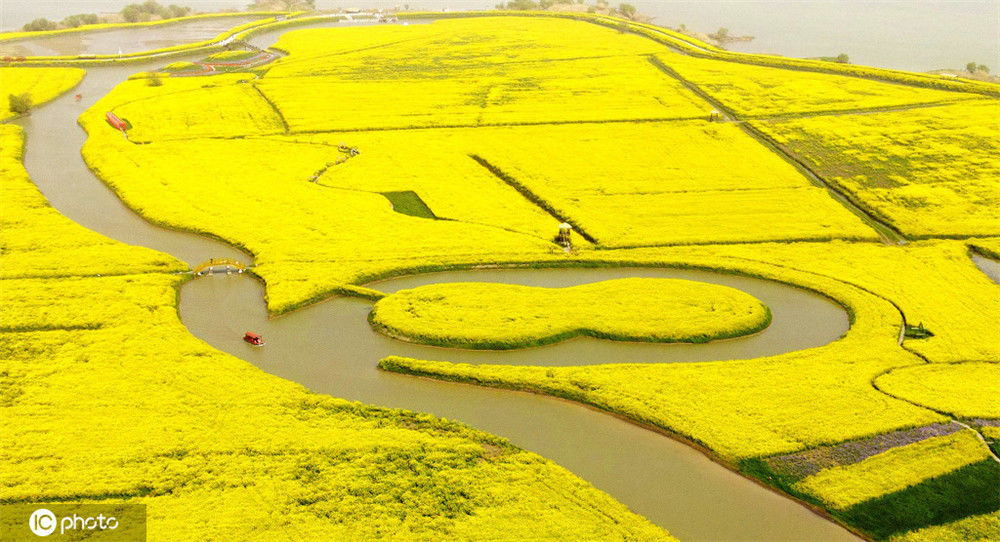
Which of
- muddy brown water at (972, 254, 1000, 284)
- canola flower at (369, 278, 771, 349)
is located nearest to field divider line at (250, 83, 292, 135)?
canola flower at (369, 278, 771, 349)

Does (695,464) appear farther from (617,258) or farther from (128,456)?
(128,456)

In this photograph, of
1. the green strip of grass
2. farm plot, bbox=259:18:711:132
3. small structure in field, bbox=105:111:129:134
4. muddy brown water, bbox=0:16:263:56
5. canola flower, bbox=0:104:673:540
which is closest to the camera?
canola flower, bbox=0:104:673:540

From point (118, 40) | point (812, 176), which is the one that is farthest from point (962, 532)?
point (118, 40)

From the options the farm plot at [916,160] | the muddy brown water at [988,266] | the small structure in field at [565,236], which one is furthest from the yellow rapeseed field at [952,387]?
the small structure in field at [565,236]

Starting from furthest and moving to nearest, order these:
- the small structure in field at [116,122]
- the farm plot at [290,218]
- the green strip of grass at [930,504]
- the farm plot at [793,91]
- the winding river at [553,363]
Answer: the farm plot at [793,91] < the small structure in field at [116,122] < the farm plot at [290,218] < the winding river at [553,363] < the green strip of grass at [930,504]

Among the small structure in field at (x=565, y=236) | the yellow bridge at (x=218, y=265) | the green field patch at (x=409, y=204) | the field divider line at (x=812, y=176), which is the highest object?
the field divider line at (x=812, y=176)

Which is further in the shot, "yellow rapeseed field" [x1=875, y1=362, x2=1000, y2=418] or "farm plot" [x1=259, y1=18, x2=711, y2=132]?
"farm plot" [x1=259, y1=18, x2=711, y2=132]

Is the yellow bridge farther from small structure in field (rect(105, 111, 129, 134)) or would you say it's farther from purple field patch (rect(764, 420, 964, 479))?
small structure in field (rect(105, 111, 129, 134))

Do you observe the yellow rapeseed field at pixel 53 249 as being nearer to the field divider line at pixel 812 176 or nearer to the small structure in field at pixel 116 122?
the small structure in field at pixel 116 122
